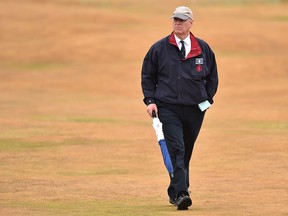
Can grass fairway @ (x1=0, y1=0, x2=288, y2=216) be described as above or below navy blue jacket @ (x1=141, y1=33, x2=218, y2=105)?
below

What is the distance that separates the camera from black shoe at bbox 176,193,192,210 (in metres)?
11.0

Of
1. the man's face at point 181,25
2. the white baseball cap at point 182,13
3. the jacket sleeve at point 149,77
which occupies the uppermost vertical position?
the white baseball cap at point 182,13

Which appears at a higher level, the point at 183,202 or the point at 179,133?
the point at 179,133

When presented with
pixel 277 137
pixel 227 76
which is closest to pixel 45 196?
pixel 277 137

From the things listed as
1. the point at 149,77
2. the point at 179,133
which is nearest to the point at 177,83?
the point at 149,77

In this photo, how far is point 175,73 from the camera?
1138 centimetres

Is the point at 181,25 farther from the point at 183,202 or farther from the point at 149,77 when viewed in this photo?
the point at 183,202

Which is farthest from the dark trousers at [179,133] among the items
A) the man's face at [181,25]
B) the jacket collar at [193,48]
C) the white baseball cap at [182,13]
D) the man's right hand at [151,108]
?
the white baseball cap at [182,13]

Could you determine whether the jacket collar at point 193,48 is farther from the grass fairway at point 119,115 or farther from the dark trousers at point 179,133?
the grass fairway at point 119,115

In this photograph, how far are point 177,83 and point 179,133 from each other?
22.7 inches

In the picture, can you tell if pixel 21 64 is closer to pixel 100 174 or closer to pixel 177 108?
pixel 100 174

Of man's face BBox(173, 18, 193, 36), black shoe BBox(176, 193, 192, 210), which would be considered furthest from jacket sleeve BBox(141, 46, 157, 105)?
black shoe BBox(176, 193, 192, 210)

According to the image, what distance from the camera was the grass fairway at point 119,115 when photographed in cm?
1269

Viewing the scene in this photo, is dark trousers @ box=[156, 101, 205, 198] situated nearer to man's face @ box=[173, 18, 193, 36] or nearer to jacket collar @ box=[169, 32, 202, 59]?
jacket collar @ box=[169, 32, 202, 59]
